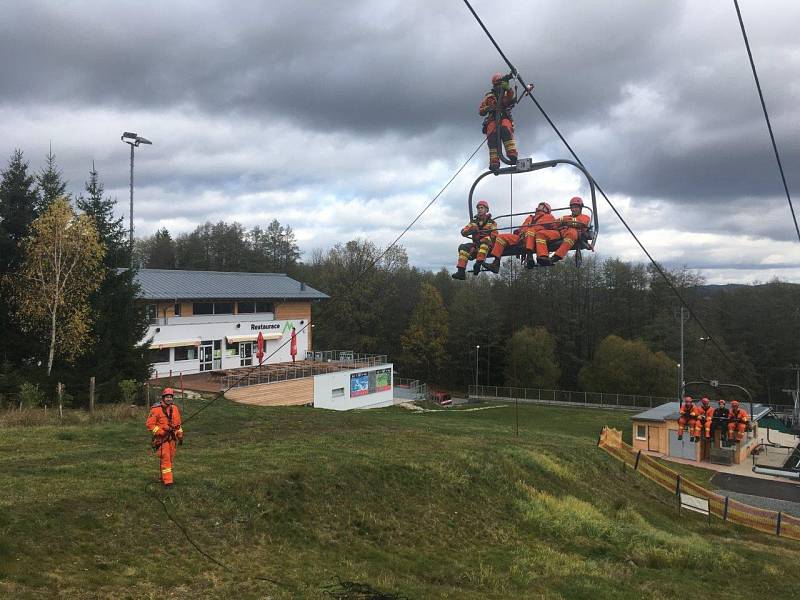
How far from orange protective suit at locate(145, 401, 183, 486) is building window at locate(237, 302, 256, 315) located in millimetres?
32656

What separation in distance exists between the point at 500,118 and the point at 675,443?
29.6 m

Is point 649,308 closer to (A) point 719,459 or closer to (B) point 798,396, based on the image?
(B) point 798,396

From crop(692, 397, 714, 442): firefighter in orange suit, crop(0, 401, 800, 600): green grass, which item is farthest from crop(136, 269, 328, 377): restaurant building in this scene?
crop(692, 397, 714, 442): firefighter in orange suit

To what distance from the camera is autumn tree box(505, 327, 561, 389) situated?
2418 inches

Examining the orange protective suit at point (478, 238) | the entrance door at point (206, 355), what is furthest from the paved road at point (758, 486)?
the entrance door at point (206, 355)

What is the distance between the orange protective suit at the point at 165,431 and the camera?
377 inches

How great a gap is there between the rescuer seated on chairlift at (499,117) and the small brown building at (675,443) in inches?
1097

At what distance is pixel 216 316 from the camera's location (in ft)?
130

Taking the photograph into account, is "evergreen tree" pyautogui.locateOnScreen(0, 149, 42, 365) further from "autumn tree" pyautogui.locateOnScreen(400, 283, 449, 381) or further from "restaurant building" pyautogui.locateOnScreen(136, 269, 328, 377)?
"autumn tree" pyautogui.locateOnScreen(400, 283, 449, 381)

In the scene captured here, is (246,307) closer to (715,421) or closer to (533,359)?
(715,421)

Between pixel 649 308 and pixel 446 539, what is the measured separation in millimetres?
67540

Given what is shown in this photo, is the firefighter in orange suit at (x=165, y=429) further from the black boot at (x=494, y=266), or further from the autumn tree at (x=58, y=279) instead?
the autumn tree at (x=58, y=279)

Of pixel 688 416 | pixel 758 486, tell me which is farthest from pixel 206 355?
pixel 758 486

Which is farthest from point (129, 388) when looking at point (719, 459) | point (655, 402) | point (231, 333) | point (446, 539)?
point (655, 402)
